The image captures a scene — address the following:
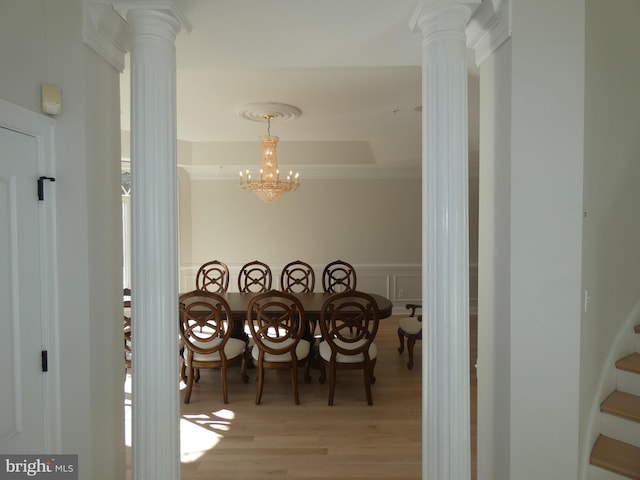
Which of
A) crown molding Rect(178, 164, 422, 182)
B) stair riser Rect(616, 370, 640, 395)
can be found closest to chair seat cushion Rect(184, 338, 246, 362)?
stair riser Rect(616, 370, 640, 395)

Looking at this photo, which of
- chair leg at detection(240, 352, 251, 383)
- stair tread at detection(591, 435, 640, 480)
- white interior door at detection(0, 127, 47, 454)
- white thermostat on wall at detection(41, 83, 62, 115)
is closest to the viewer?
white interior door at detection(0, 127, 47, 454)

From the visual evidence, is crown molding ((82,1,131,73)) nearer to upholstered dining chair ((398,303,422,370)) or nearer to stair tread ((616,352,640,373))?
stair tread ((616,352,640,373))

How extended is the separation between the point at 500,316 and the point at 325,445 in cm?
171

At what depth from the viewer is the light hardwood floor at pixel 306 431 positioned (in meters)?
2.50

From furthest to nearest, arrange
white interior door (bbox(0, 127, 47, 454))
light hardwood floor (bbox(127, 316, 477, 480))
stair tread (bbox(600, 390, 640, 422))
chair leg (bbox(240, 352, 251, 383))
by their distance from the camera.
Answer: chair leg (bbox(240, 352, 251, 383)), light hardwood floor (bbox(127, 316, 477, 480)), stair tread (bbox(600, 390, 640, 422)), white interior door (bbox(0, 127, 47, 454))

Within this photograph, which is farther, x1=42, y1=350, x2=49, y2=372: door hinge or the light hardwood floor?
the light hardwood floor

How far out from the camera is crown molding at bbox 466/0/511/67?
1669 millimetres

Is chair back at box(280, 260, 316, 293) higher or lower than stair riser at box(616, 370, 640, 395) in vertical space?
higher

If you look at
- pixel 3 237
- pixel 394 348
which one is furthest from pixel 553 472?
pixel 394 348

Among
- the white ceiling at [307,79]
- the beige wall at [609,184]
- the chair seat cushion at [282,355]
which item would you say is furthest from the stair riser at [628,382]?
the chair seat cushion at [282,355]

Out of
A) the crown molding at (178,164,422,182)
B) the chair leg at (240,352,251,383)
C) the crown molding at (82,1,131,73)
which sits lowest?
the chair leg at (240,352,251,383)

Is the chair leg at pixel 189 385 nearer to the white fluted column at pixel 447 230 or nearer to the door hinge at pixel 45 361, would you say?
the door hinge at pixel 45 361

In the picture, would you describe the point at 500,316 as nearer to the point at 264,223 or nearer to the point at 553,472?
the point at 553,472

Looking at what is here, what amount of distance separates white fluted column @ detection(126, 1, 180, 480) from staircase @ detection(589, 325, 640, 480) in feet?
6.61
